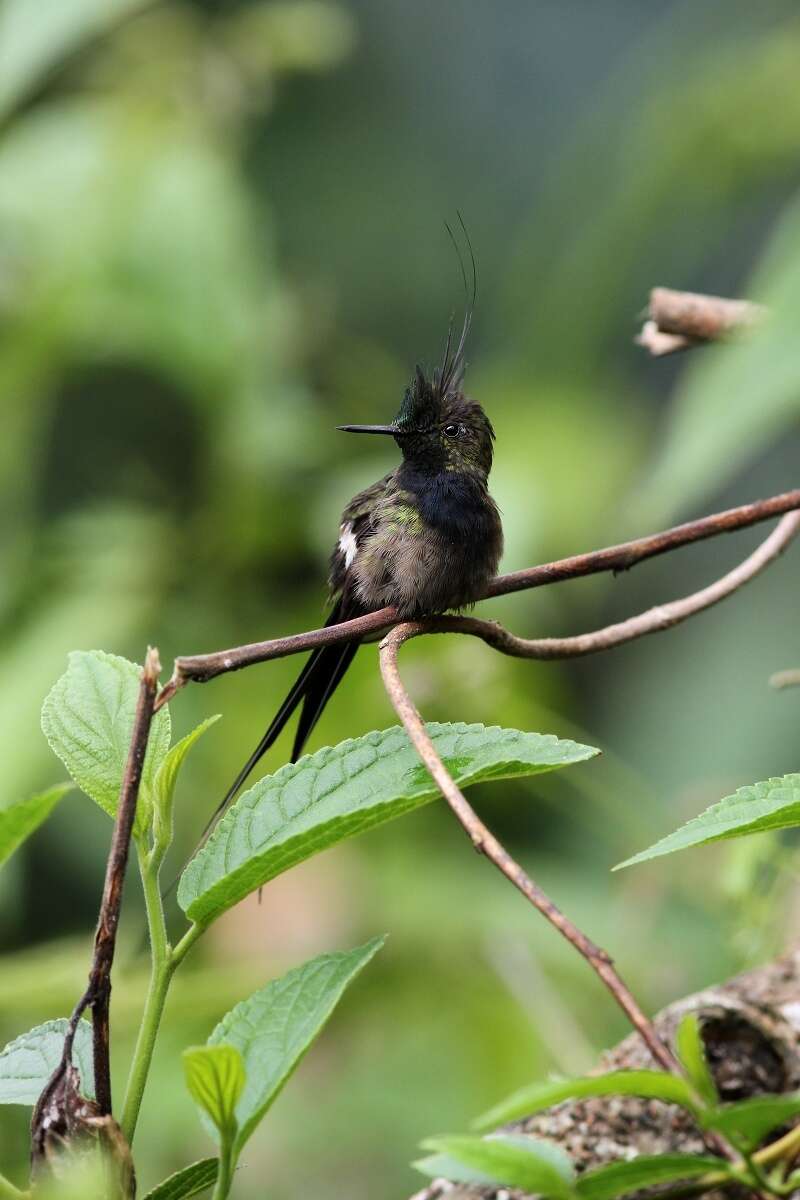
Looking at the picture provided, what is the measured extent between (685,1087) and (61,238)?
310cm

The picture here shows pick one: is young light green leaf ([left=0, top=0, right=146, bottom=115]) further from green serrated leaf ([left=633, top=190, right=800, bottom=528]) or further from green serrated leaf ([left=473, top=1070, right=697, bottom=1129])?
green serrated leaf ([left=473, top=1070, right=697, bottom=1129])

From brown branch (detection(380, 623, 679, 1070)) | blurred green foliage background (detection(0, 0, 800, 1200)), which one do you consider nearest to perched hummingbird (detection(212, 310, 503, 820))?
blurred green foliage background (detection(0, 0, 800, 1200))

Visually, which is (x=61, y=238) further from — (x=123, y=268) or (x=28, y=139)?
(x=28, y=139)

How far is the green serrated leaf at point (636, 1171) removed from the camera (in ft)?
2.89

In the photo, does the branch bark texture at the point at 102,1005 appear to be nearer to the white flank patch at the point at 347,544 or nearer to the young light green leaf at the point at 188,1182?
the young light green leaf at the point at 188,1182

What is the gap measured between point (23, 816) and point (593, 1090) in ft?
1.32

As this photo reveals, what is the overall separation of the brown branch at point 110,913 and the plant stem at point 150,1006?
0.02 meters

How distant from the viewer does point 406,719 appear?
42.8 inches

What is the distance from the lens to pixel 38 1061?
1082mm

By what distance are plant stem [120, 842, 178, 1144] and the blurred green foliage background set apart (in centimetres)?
99

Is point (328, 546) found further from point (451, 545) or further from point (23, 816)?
point (23, 816)

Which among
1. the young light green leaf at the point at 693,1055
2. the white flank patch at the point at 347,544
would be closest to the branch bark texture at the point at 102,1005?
the young light green leaf at the point at 693,1055

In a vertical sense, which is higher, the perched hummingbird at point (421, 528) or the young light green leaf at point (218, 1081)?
the perched hummingbird at point (421, 528)

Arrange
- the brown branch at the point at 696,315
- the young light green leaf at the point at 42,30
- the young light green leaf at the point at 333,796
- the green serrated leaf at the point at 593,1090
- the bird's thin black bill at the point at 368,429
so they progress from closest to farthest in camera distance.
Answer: the green serrated leaf at the point at 593,1090 → the young light green leaf at the point at 333,796 → the bird's thin black bill at the point at 368,429 → the brown branch at the point at 696,315 → the young light green leaf at the point at 42,30
